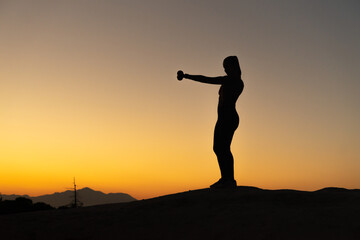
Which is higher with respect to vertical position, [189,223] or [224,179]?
[224,179]

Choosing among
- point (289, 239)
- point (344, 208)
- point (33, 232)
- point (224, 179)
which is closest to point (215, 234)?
point (289, 239)

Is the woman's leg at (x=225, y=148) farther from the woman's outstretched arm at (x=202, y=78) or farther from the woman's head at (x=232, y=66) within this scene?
the woman's head at (x=232, y=66)

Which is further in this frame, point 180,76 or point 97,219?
point 180,76

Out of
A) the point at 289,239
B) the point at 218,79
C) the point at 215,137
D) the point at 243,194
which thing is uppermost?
the point at 218,79

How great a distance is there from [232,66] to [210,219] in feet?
16.4

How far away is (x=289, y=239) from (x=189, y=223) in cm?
186

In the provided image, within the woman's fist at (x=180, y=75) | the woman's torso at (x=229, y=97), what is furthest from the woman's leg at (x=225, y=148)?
the woman's fist at (x=180, y=75)

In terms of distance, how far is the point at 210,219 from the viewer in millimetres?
7137

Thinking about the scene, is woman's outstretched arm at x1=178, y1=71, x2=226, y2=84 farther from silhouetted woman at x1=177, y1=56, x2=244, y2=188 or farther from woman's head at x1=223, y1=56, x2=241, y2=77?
woman's head at x1=223, y1=56, x2=241, y2=77

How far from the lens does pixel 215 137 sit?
11.0 meters

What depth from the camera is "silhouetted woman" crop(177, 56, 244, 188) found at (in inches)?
421

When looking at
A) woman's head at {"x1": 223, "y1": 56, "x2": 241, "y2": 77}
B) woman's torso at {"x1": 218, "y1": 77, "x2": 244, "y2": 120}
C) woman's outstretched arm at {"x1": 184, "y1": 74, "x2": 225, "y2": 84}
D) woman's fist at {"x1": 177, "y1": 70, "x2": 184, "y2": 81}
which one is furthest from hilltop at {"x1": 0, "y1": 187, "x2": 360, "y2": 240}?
woman's head at {"x1": 223, "y1": 56, "x2": 241, "y2": 77}

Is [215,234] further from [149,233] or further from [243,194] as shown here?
[243,194]

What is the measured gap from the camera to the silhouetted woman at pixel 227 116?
1070 cm
